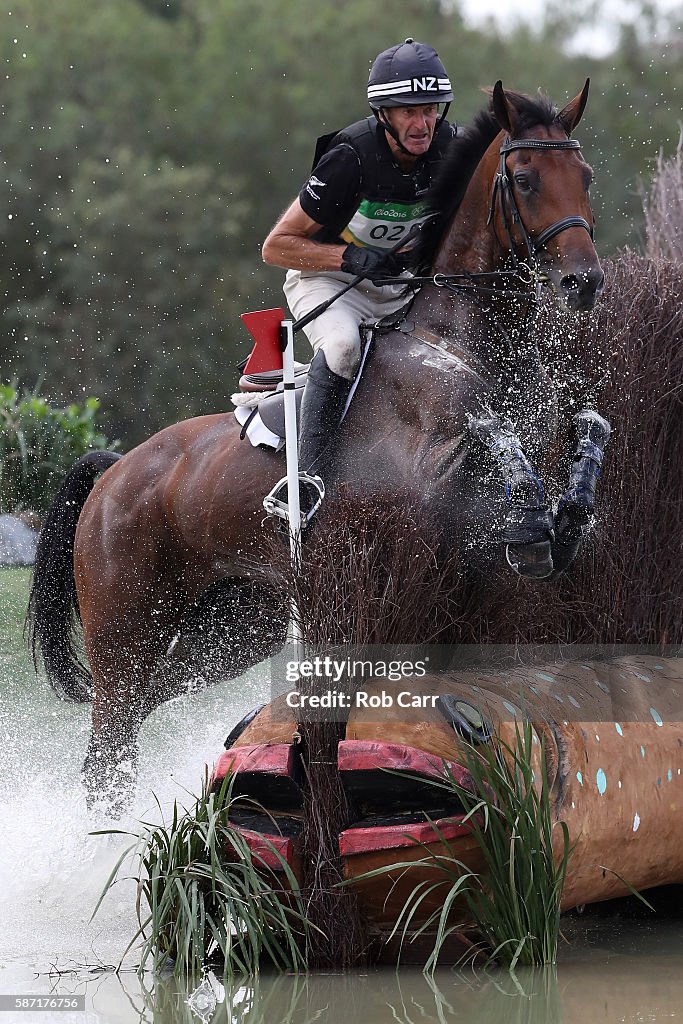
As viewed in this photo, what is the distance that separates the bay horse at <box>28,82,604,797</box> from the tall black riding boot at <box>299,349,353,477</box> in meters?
0.04

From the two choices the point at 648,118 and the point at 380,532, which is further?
the point at 648,118

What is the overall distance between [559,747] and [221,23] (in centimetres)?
2437

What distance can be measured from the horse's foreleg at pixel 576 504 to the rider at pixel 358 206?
30.2 inches

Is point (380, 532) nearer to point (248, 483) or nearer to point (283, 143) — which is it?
point (248, 483)

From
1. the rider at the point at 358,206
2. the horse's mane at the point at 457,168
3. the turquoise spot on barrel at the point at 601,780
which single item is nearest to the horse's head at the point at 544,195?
the horse's mane at the point at 457,168

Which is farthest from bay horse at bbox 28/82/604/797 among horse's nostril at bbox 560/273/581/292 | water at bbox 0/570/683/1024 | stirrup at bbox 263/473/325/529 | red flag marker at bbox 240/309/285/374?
red flag marker at bbox 240/309/285/374

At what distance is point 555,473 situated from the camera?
13.9 ft

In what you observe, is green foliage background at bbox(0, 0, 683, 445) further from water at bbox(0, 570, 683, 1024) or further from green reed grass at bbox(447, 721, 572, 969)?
green reed grass at bbox(447, 721, 572, 969)

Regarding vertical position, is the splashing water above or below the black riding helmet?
below

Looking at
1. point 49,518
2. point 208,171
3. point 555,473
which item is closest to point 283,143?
point 208,171

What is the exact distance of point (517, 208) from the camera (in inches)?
165

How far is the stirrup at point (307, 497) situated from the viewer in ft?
13.7

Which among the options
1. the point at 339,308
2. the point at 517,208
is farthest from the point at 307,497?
the point at 517,208

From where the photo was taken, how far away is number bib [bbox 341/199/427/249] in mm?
4496
